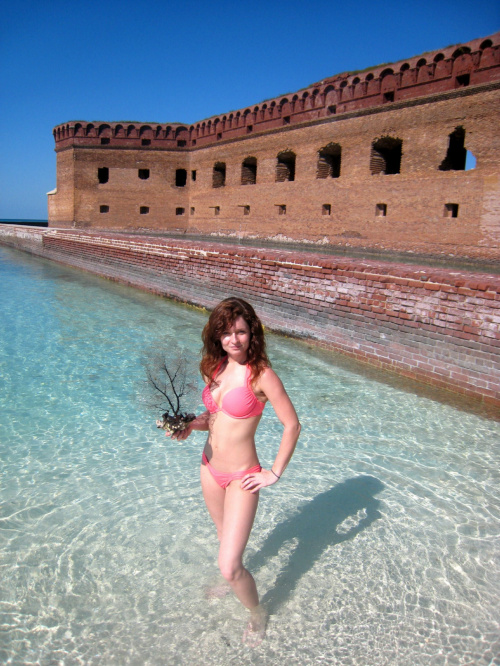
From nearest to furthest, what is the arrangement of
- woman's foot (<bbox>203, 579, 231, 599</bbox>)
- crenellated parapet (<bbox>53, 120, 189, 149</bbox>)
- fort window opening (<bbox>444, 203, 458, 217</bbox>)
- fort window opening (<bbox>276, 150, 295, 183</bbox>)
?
woman's foot (<bbox>203, 579, 231, 599</bbox>)
fort window opening (<bbox>444, 203, 458, 217</bbox>)
fort window opening (<bbox>276, 150, 295, 183</bbox>)
crenellated parapet (<bbox>53, 120, 189, 149</bbox>)

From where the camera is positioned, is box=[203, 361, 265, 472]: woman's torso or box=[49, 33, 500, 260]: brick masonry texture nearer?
box=[203, 361, 265, 472]: woman's torso

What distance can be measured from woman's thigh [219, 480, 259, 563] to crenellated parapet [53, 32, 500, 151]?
12.9 meters

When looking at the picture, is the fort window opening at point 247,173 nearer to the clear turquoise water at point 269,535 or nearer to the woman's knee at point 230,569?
the clear turquoise water at point 269,535

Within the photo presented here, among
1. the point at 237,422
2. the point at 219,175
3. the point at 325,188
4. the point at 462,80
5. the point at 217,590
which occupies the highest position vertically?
the point at 462,80

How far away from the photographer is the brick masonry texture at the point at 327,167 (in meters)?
12.3

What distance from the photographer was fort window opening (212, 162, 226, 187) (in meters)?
22.3

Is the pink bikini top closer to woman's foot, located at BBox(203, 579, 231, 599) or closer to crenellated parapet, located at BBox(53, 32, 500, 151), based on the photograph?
woman's foot, located at BBox(203, 579, 231, 599)

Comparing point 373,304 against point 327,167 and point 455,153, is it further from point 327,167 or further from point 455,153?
point 327,167

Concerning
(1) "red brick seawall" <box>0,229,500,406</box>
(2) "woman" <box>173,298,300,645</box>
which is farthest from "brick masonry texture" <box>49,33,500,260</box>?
(2) "woman" <box>173,298,300,645</box>

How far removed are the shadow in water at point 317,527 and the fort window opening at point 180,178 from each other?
23609 millimetres

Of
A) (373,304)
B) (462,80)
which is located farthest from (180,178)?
(373,304)

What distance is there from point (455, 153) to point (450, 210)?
2.56 meters

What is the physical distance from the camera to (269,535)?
277 centimetres

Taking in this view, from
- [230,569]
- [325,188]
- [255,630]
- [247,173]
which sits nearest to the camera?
[230,569]
